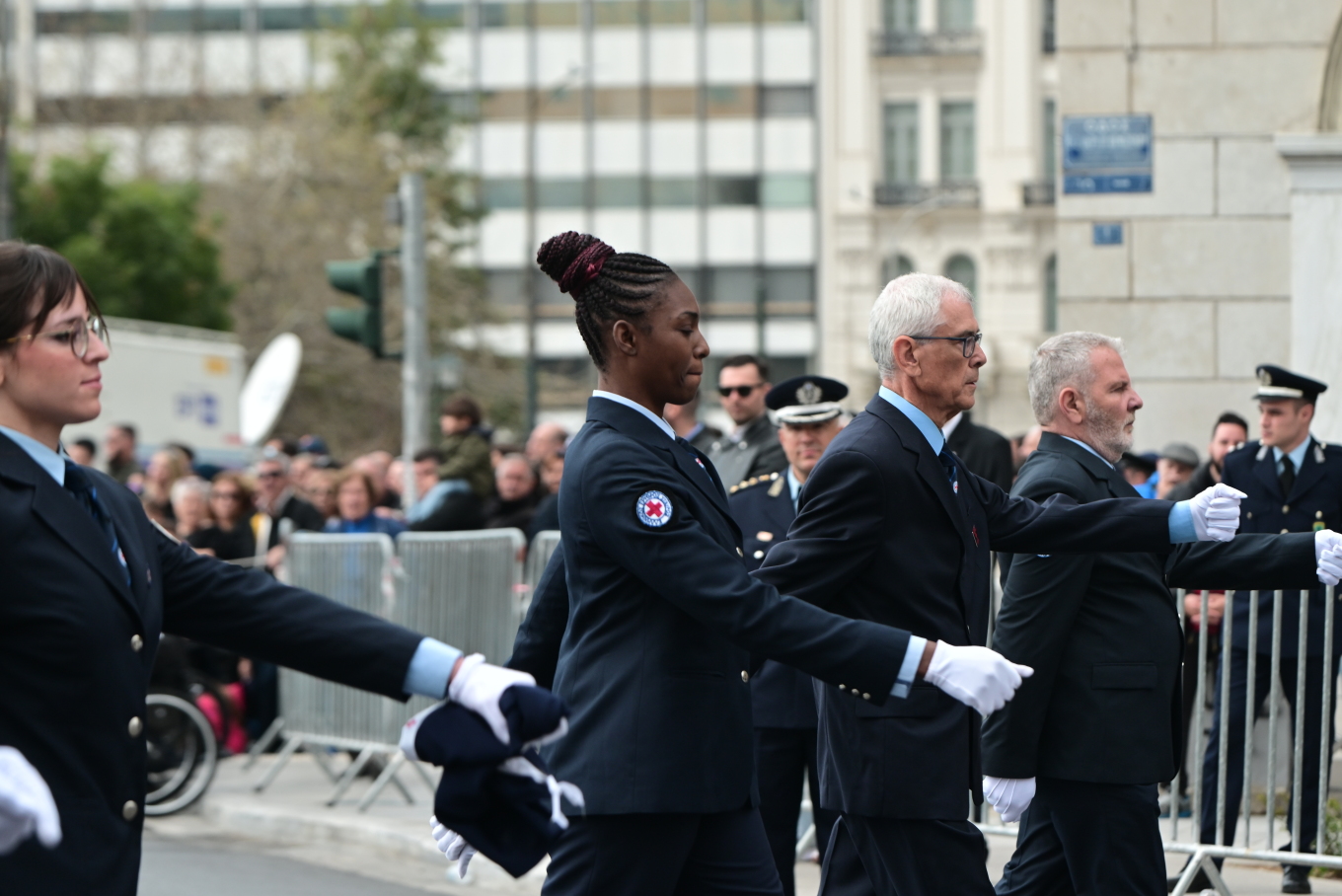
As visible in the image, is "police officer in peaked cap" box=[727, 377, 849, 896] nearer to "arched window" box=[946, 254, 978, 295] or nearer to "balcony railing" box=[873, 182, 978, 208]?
"balcony railing" box=[873, 182, 978, 208]

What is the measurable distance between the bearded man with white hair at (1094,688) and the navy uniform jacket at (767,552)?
1.45 meters

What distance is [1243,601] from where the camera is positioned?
25.4 feet

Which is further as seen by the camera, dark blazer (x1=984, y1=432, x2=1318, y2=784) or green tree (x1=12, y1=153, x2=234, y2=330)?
green tree (x1=12, y1=153, x2=234, y2=330)

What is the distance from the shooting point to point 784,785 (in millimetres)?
6523

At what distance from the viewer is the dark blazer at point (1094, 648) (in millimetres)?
4887

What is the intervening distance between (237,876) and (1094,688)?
194 inches

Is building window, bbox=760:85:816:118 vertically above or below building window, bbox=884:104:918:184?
above

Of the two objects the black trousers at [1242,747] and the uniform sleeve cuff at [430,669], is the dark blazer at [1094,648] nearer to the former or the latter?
the black trousers at [1242,747]

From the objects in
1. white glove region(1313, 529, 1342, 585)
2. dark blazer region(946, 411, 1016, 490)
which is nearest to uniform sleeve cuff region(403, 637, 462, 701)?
white glove region(1313, 529, 1342, 585)

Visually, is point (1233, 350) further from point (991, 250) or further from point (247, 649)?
point (991, 250)

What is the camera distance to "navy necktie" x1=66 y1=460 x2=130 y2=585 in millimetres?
3039

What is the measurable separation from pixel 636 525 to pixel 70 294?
4.03 ft

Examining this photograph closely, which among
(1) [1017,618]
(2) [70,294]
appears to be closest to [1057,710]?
(1) [1017,618]

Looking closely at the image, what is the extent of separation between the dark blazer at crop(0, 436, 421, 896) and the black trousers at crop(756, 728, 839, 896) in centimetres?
350
